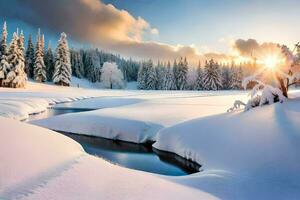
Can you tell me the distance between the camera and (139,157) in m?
16.8

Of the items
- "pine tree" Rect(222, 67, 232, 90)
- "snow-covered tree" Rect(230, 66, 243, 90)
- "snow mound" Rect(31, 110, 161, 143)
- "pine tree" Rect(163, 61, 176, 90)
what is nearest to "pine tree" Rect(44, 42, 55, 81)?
"pine tree" Rect(163, 61, 176, 90)

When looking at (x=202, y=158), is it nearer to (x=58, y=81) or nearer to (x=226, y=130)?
(x=226, y=130)

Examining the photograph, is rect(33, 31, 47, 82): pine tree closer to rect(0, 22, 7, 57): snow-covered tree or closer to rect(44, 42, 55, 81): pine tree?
rect(44, 42, 55, 81): pine tree

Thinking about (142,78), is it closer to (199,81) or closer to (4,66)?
(199,81)

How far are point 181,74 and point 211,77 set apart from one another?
470 inches

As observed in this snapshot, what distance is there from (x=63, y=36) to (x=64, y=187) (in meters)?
71.5

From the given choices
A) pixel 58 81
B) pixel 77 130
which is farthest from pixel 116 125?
pixel 58 81

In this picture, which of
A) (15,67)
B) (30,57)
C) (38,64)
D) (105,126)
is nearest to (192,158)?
(105,126)

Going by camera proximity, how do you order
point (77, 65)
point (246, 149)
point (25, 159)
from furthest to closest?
point (77, 65) → point (246, 149) → point (25, 159)

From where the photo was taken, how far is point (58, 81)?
72625mm

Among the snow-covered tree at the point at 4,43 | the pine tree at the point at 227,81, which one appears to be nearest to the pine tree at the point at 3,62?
the snow-covered tree at the point at 4,43

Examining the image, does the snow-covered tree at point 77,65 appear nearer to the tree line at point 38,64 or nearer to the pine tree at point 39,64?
the tree line at point 38,64

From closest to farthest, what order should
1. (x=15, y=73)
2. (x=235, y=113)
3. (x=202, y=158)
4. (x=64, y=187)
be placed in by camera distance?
(x=64, y=187), (x=202, y=158), (x=235, y=113), (x=15, y=73)

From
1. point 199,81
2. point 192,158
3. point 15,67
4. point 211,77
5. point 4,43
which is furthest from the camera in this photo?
point 199,81
